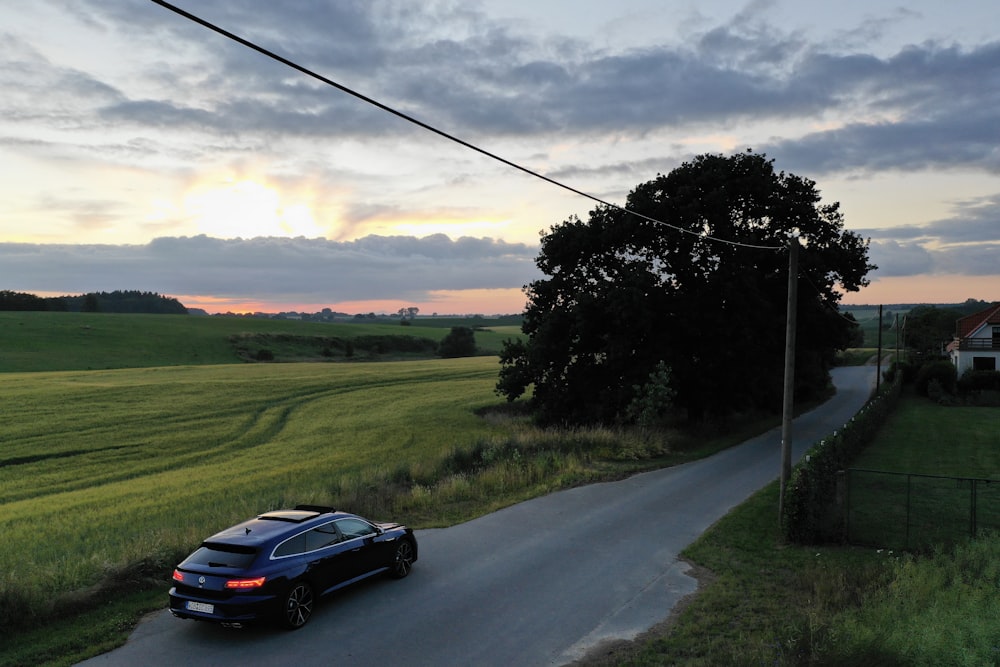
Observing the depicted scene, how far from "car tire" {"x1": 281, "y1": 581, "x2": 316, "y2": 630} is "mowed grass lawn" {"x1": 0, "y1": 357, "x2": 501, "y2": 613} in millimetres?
3899

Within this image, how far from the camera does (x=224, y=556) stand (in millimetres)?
10141

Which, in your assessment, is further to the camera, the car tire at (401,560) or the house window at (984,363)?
the house window at (984,363)

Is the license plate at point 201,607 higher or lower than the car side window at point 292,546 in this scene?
lower

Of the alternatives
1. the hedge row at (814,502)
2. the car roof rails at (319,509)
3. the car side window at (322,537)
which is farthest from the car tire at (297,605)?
the hedge row at (814,502)

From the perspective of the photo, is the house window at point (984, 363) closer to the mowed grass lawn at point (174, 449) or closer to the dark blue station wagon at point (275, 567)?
A: the mowed grass lawn at point (174, 449)

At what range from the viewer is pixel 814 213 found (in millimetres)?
36281

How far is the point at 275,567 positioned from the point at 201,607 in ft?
3.63

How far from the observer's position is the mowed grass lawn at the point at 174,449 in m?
17.0

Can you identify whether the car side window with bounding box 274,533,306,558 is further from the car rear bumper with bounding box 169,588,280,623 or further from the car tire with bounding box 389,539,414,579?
the car tire with bounding box 389,539,414,579

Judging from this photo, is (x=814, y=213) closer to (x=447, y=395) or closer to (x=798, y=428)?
(x=798, y=428)

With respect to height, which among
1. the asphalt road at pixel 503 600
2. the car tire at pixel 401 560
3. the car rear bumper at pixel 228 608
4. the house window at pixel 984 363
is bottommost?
the asphalt road at pixel 503 600

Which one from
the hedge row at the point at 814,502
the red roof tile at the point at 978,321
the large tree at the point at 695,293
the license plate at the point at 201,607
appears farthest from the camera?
the red roof tile at the point at 978,321

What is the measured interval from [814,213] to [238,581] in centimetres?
3496

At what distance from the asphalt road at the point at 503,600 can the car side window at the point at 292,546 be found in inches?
44.7
